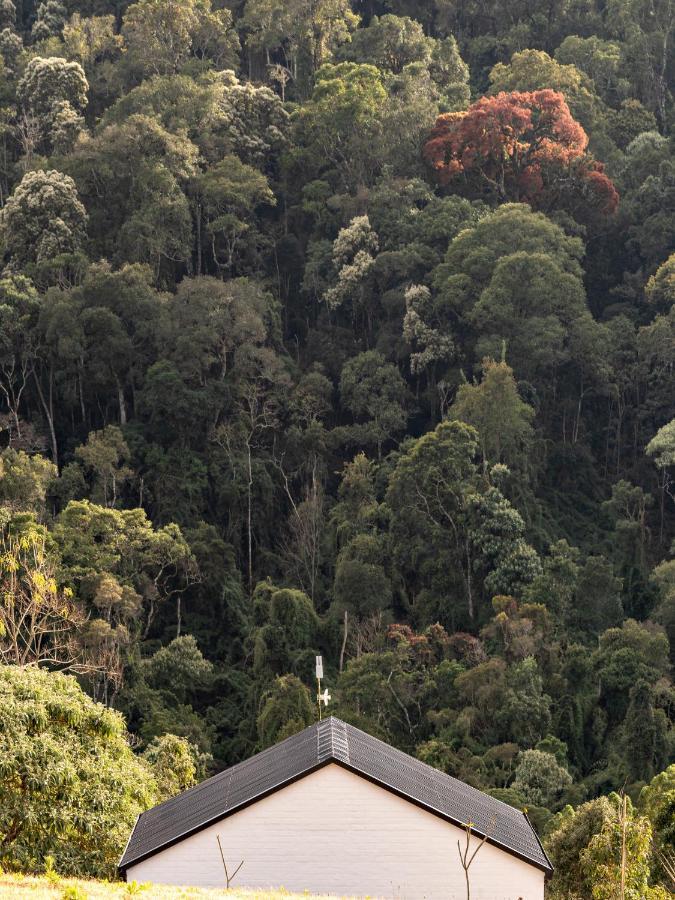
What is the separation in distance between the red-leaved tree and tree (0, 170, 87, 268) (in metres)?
11.0

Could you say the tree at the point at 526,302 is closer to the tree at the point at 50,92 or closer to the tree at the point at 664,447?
the tree at the point at 664,447

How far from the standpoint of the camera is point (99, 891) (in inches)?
601

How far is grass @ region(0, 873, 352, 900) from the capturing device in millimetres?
14836

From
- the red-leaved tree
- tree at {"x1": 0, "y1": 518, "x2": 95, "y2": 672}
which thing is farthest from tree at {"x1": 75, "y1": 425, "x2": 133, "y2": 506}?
the red-leaved tree

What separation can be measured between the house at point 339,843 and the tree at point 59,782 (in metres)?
1.43

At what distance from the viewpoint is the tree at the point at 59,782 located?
60.1ft

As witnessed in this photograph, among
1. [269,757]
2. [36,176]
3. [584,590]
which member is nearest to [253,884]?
[269,757]

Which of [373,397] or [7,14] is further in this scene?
[7,14]

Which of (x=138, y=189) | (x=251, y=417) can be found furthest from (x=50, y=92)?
(x=251, y=417)

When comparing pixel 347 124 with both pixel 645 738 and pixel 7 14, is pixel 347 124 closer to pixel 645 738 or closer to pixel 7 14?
pixel 7 14

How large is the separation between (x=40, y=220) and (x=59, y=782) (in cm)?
2958

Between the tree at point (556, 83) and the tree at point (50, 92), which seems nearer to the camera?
the tree at point (556, 83)

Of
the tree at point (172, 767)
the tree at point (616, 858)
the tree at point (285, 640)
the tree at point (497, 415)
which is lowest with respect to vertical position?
the tree at point (285, 640)

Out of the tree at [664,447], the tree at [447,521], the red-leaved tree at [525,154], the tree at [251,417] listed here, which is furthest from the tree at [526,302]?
the tree at [251,417]
